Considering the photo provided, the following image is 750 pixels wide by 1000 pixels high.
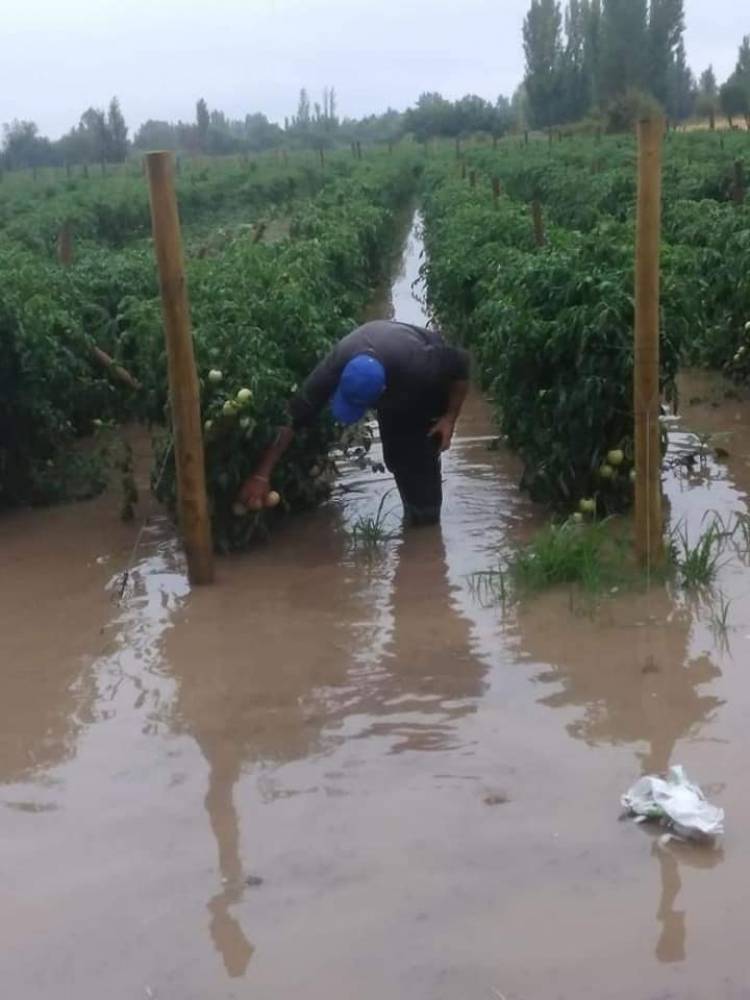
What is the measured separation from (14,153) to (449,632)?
229 ft

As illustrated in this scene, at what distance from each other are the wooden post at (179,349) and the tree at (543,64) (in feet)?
228

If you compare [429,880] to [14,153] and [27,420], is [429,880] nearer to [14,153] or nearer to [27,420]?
[27,420]

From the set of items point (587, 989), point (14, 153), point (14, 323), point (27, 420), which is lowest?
point (587, 989)

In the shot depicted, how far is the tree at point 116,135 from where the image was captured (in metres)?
63.7

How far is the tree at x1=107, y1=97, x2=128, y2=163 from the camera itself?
209 ft

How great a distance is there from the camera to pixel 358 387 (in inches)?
243

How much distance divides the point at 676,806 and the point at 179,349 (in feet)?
10.5

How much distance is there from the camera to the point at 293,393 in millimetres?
6816

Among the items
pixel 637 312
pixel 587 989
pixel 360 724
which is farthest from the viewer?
pixel 637 312

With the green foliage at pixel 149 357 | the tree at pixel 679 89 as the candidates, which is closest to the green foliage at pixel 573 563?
the green foliage at pixel 149 357

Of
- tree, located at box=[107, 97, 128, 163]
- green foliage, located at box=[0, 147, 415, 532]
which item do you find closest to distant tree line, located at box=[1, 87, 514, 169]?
tree, located at box=[107, 97, 128, 163]

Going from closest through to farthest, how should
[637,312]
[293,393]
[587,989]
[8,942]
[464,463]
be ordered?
[587,989] < [8,942] < [637,312] < [293,393] < [464,463]

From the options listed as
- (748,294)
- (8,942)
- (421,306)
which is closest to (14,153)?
(421,306)

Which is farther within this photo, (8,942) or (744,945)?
(8,942)
